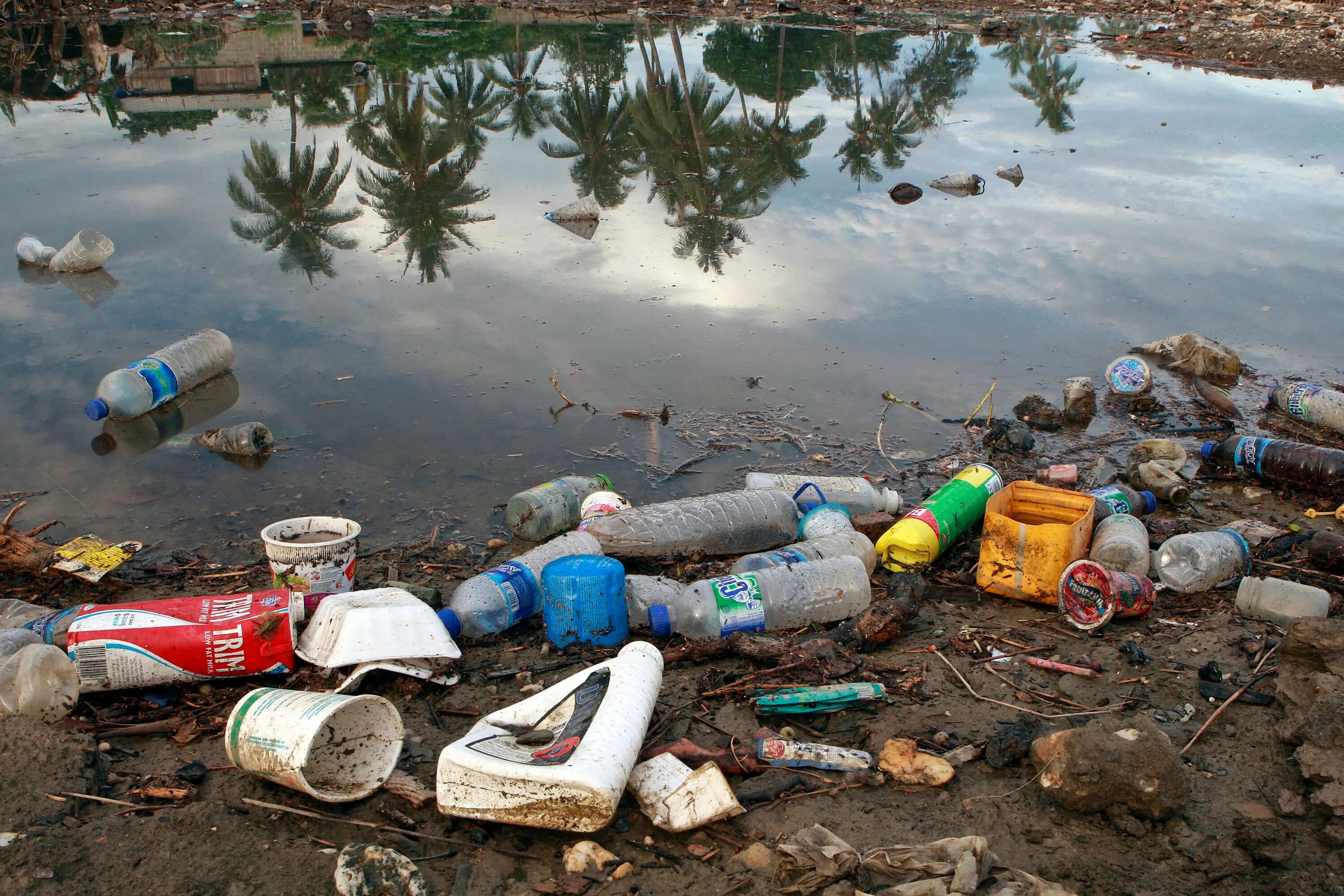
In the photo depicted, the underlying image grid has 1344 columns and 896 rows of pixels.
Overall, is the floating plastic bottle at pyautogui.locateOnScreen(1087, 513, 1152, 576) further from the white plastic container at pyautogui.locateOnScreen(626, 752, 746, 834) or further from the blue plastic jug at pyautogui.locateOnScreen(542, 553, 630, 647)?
the white plastic container at pyautogui.locateOnScreen(626, 752, 746, 834)

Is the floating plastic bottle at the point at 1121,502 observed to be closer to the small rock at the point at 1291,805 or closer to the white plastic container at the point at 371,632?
the small rock at the point at 1291,805

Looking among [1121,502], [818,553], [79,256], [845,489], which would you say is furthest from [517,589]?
[79,256]

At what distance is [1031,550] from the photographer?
3.69m

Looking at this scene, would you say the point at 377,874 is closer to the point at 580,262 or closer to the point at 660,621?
the point at 660,621

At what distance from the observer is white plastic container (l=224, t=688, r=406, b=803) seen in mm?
2428

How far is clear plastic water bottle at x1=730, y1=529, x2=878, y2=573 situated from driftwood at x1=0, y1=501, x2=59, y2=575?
9.53ft

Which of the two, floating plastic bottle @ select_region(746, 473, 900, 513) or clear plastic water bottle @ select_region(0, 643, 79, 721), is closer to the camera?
clear plastic water bottle @ select_region(0, 643, 79, 721)

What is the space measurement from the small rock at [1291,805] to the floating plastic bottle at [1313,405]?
11.7 feet

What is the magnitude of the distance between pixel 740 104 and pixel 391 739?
40.3 feet

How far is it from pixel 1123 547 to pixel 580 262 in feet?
16.6

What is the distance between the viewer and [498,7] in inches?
840

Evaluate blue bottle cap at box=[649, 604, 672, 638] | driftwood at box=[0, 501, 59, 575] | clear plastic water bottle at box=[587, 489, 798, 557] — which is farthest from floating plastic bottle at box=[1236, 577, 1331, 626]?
driftwood at box=[0, 501, 59, 575]

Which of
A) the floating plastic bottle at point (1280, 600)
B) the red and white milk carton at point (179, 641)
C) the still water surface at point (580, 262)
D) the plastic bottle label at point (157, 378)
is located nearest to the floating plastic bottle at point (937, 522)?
the still water surface at point (580, 262)

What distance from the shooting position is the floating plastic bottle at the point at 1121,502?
418cm
